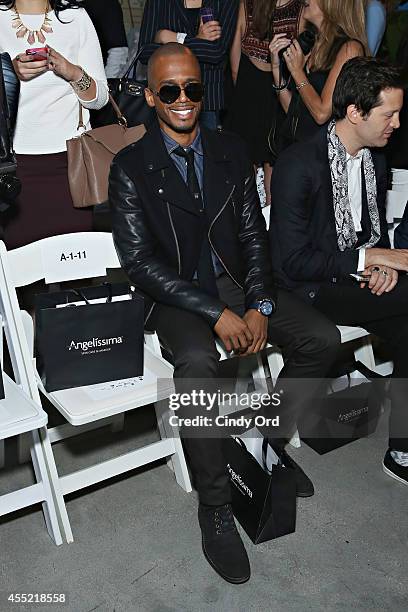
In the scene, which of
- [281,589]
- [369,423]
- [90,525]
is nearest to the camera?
[281,589]

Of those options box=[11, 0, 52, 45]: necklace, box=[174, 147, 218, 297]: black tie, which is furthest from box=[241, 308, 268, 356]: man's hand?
box=[11, 0, 52, 45]: necklace

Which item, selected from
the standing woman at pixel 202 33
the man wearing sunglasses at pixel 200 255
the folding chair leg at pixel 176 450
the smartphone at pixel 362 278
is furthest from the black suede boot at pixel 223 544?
the standing woman at pixel 202 33

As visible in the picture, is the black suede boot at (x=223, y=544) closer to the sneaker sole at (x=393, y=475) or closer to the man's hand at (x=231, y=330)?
the man's hand at (x=231, y=330)

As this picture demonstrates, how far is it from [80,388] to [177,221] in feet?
2.51

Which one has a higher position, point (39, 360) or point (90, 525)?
point (39, 360)

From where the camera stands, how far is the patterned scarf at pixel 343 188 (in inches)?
125

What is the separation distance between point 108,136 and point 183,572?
1.81 metres

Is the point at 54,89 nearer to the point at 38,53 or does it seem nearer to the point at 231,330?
the point at 38,53

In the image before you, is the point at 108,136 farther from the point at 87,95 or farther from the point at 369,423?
the point at 369,423

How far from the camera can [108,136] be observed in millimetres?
3262

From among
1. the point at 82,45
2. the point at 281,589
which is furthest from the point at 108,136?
the point at 281,589

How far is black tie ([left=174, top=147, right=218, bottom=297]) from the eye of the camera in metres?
2.98

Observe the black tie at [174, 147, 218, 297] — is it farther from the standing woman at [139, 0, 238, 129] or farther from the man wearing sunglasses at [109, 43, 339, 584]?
the standing woman at [139, 0, 238, 129]

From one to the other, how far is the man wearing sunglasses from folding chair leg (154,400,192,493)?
0.30 metres
